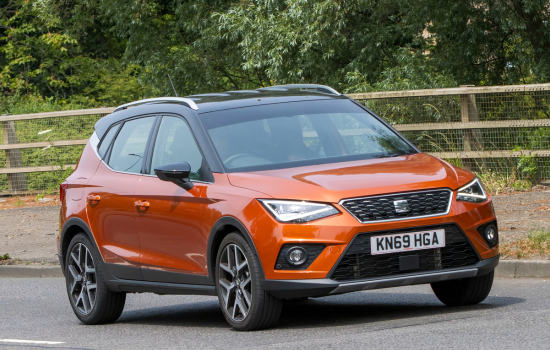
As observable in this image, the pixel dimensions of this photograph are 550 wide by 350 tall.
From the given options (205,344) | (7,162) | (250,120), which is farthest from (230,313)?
(7,162)

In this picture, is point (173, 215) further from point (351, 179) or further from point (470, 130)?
point (470, 130)

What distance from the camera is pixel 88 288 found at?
8.27 m

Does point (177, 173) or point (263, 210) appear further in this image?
point (177, 173)

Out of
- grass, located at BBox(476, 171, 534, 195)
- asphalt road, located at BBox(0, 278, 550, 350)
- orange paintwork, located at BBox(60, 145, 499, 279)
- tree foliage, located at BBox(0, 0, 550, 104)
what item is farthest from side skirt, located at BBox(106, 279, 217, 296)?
tree foliage, located at BBox(0, 0, 550, 104)

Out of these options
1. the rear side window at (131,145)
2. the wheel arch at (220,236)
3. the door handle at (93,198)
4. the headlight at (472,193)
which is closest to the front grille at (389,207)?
the headlight at (472,193)

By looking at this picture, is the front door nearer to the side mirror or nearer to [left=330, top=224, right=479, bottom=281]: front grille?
the side mirror

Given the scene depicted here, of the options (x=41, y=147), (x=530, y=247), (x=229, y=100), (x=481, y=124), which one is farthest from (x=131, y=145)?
(x=41, y=147)

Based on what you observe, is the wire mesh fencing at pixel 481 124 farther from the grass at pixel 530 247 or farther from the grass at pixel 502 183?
the grass at pixel 530 247

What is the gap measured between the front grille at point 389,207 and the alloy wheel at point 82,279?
119 inches

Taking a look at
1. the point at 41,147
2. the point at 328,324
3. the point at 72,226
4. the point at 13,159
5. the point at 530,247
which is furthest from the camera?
the point at 13,159

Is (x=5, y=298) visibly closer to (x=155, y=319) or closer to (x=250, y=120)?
(x=155, y=319)

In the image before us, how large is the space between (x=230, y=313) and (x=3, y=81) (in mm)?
32811

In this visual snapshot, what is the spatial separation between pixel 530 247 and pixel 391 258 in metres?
3.50

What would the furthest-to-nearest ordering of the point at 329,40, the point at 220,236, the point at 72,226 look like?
the point at 329,40 → the point at 72,226 → the point at 220,236
